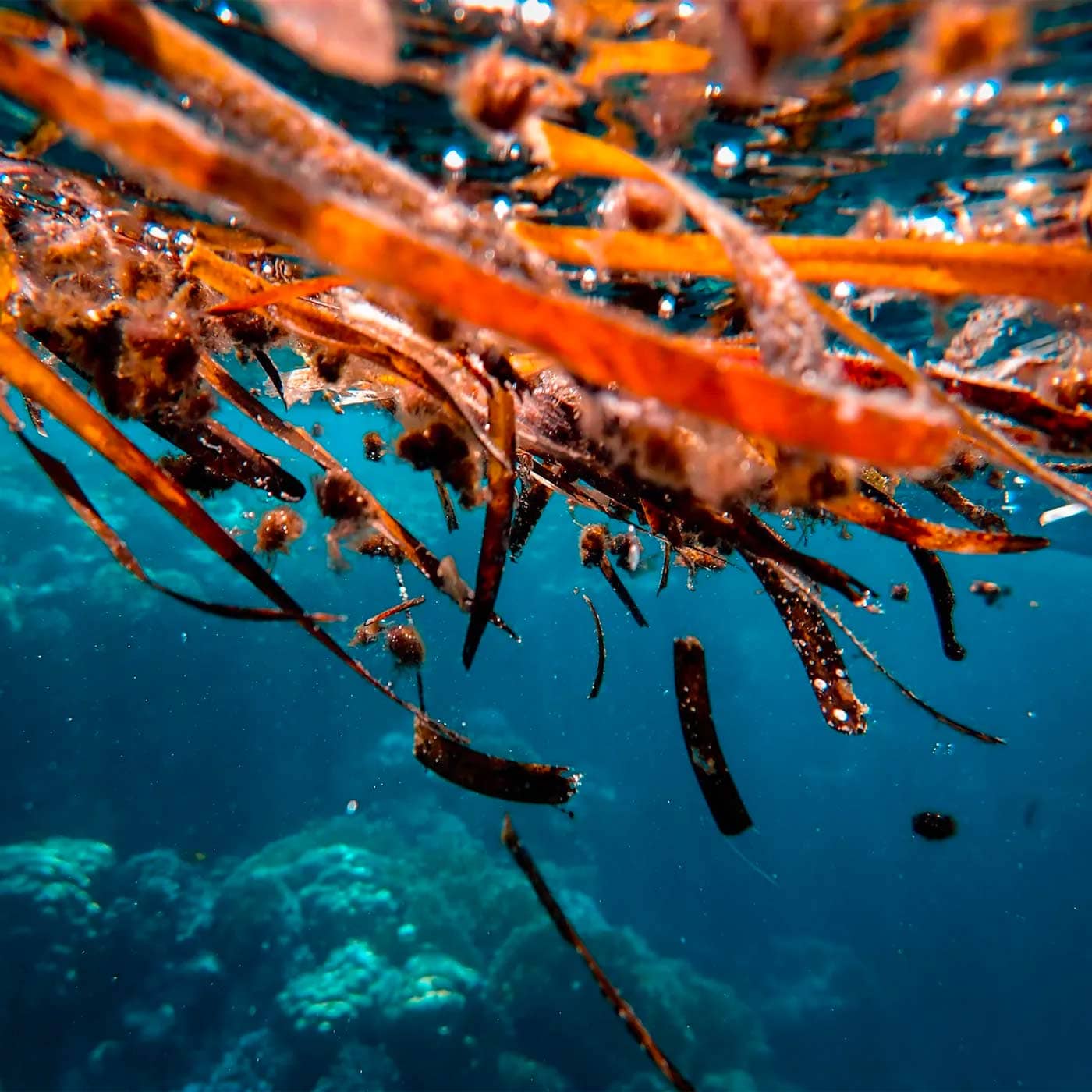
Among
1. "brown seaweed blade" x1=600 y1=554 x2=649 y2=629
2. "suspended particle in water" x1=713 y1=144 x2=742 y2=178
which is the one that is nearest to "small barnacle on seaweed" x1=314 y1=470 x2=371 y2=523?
"brown seaweed blade" x1=600 y1=554 x2=649 y2=629

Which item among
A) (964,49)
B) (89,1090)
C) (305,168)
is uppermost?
(89,1090)

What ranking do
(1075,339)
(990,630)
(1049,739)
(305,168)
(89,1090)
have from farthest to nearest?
(990,630) < (1049,739) < (89,1090) < (1075,339) < (305,168)

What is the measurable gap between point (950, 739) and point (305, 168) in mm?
54813

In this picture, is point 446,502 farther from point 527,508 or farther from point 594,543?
point 594,543

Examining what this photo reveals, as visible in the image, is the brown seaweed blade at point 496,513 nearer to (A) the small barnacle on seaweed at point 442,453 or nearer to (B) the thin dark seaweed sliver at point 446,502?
(A) the small barnacle on seaweed at point 442,453

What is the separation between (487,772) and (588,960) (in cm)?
62

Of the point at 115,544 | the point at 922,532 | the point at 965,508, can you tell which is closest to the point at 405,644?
the point at 115,544

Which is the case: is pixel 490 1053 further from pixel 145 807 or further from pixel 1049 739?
pixel 1049 739

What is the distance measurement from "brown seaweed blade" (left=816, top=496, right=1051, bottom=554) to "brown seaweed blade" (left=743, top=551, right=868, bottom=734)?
1.40 feet

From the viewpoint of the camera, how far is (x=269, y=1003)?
14055 millimetres

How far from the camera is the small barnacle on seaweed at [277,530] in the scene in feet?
9.64

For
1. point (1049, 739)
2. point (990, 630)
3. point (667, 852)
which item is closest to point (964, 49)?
point (667, 852)

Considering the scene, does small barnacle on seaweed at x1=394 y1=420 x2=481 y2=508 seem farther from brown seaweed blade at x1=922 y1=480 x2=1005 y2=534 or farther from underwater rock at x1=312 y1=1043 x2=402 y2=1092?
underwater rock at x1=312 y1=1043 x2=402 y2=1092

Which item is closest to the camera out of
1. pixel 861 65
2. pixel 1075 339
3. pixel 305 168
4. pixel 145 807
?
pixel 305 168
